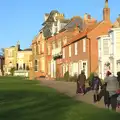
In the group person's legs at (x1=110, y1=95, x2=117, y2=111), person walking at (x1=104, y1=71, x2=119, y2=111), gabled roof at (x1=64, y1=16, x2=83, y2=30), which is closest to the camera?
person walking at (x1=104, y1=71, x2=119, y2=111)

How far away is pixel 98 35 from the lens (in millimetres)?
50219

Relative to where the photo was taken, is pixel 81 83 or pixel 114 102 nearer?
pixel 114 102

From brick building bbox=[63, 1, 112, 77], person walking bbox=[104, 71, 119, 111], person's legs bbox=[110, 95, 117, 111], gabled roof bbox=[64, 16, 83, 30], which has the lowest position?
person's legs bbox=[110, 95, 117, 111]

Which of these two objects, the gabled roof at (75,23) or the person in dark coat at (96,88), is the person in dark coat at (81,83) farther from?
the gabled roof at (75,23)

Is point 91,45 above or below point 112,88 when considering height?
above

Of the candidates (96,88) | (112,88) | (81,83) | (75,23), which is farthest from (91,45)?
(112,88)

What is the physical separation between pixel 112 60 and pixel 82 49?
9.25 metres

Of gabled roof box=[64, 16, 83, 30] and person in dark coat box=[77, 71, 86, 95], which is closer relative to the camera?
person in dark coat box=[77, 71, 86, 95]

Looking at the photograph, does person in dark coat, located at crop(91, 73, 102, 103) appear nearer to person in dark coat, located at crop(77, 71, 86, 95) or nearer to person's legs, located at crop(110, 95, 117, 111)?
person's legs, located at crop(110, 95, 117, 111)

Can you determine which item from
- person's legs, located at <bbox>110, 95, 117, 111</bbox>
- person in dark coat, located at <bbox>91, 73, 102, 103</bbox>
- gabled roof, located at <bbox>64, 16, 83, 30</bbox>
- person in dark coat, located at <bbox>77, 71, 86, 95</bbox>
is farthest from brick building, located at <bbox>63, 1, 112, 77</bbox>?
person's legs, located at <bbox>110, 95, 117, 111</bbox>

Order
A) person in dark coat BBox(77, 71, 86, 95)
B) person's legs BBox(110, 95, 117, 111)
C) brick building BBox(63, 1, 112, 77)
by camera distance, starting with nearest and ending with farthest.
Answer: person's legs BBox(110, 95, 117, 111)
person in dark coat BBox(77, 71, 86, 95)
brick building BBox(63, 1, 112, 77)

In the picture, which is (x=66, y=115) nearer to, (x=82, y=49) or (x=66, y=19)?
(x=82, y=49)

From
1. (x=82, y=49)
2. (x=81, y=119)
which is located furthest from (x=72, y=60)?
(x=81, y=119)

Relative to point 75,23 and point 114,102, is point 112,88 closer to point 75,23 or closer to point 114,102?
point 114,102
